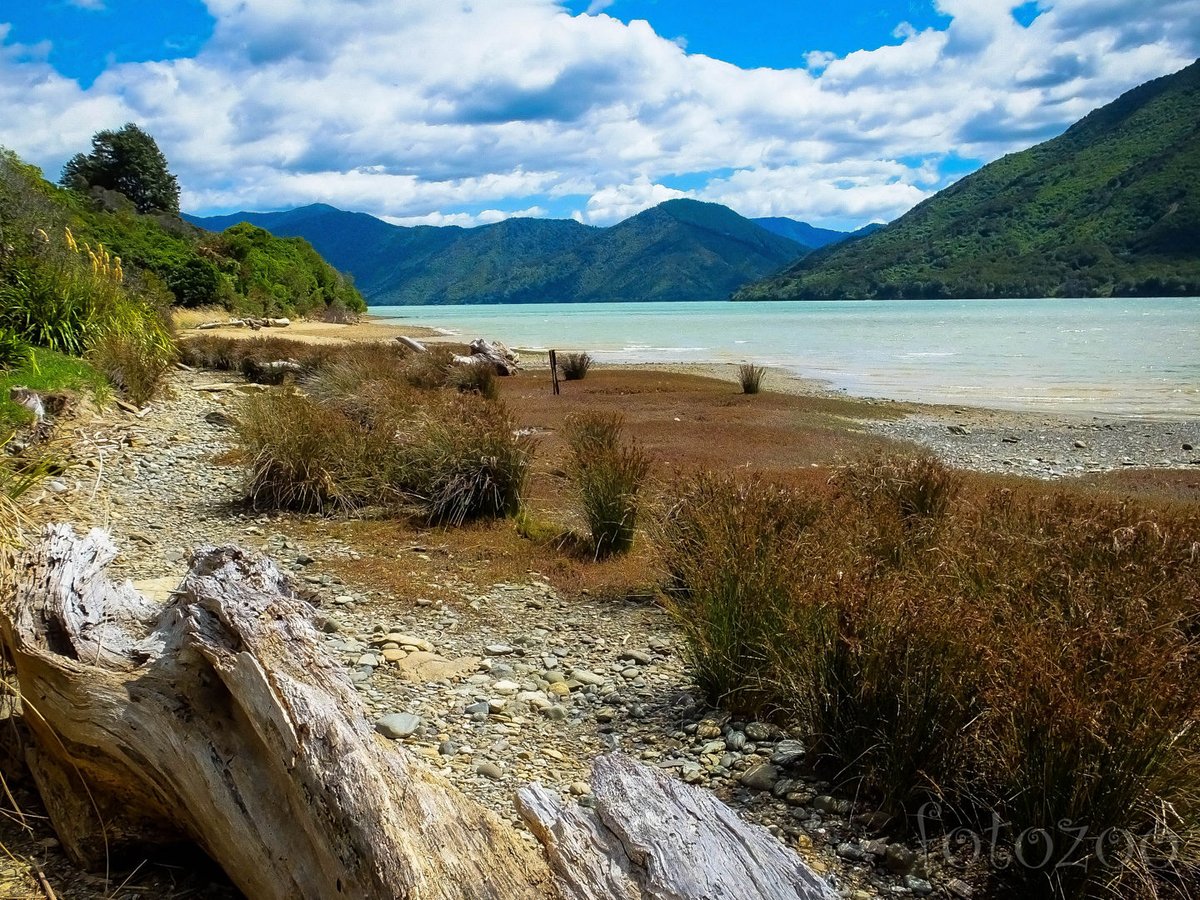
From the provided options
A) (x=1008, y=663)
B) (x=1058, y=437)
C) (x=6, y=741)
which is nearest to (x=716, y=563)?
(x=1008, y=663)

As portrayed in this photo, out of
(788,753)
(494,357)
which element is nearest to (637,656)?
(788,753)

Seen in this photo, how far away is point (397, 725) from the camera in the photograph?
4051 mm

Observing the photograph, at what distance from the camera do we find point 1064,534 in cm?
487

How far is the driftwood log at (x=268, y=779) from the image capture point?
2.18m

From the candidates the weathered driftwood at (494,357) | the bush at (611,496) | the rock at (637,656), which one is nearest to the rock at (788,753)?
the rock at (637,656)

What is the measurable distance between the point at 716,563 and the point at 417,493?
14.6 ft

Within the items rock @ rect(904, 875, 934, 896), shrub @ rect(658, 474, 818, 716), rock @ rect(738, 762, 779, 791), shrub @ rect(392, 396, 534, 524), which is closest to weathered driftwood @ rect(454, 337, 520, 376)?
shrub @ rect(392, 396, 534, 524)

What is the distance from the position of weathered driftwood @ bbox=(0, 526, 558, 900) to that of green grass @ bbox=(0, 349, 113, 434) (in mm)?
5670

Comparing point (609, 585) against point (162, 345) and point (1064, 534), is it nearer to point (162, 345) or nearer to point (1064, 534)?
point (1064, 534)

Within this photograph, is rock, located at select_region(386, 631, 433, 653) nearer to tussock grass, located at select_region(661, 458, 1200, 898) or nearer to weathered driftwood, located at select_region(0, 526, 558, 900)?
tussock grass, located at select_region(661, 458, 1200, 898)

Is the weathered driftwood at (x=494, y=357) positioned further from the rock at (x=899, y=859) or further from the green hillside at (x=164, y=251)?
the rock at (x=899, y=859)

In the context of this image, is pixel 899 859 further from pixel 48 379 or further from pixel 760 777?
pixel 48 379

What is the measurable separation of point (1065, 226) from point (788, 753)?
514ft
